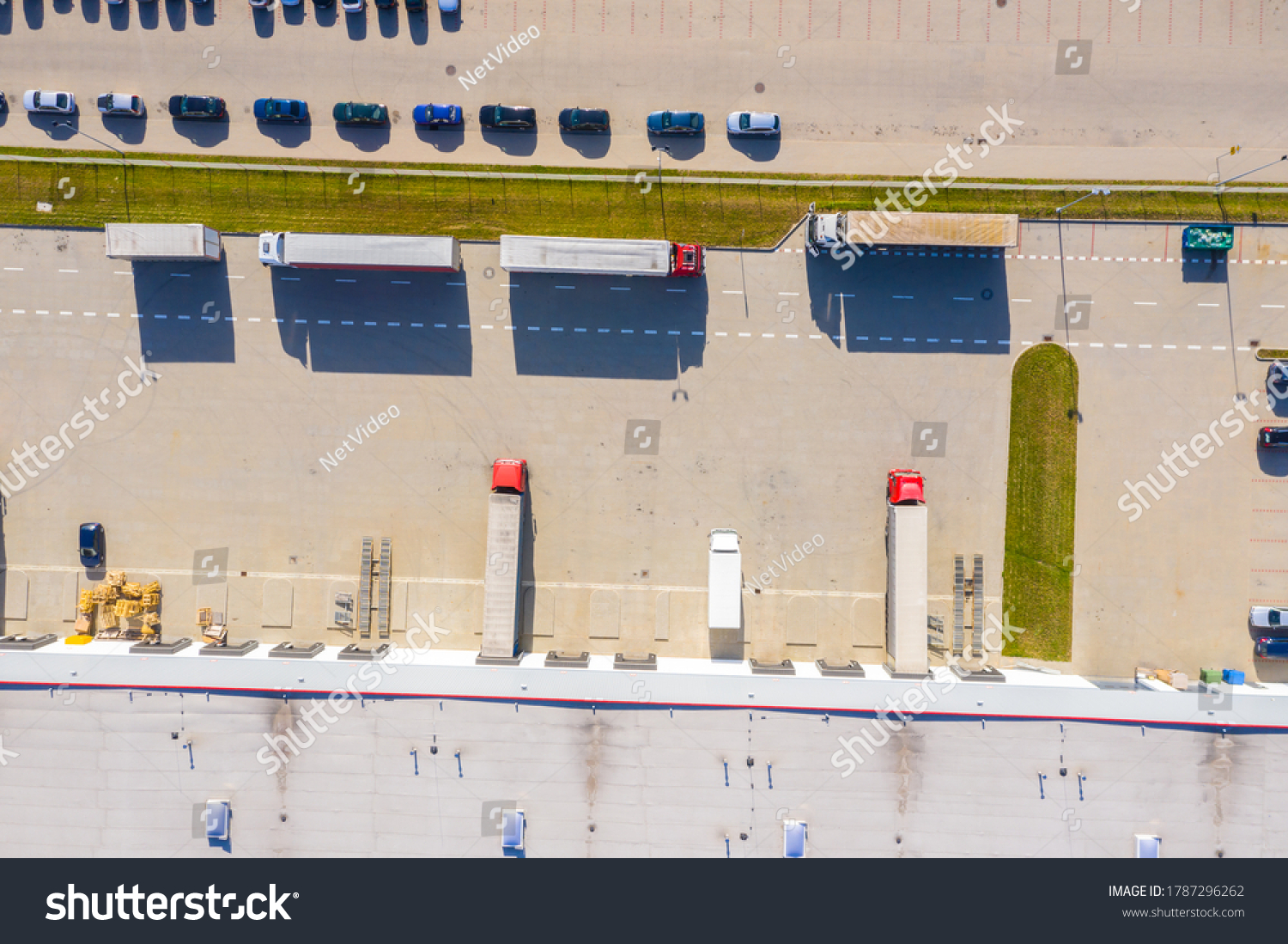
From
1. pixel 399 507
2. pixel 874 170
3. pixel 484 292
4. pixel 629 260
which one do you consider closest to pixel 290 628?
pixel 399 507

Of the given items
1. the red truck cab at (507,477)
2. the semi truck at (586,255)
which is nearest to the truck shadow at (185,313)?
the red truck cab at (507,477)

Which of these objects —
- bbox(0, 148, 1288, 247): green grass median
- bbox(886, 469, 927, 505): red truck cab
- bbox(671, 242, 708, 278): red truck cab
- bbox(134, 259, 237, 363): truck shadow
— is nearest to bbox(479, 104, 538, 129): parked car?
bbox(0, 148, 1288, 247): green grass median

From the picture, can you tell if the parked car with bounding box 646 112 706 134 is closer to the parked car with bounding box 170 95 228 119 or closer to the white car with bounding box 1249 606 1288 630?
the parked car with bounding box 170 95 228 119

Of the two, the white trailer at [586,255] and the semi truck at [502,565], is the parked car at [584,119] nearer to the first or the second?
the white trailer at [586,255]

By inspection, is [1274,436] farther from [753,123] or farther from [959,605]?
[753,123]

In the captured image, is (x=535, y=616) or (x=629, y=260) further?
(x=535, y=616)

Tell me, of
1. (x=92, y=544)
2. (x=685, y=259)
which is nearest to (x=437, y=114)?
(x=685, y=259)
